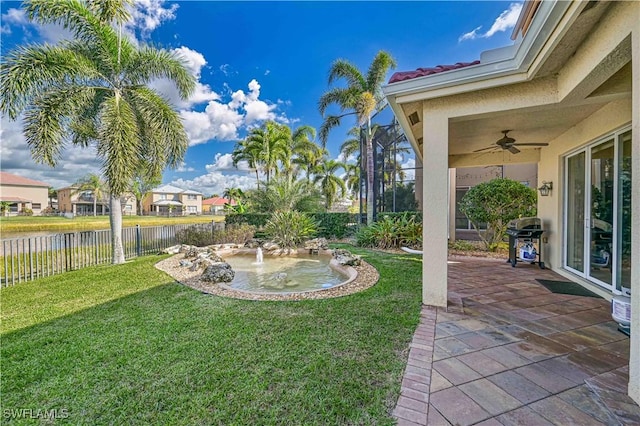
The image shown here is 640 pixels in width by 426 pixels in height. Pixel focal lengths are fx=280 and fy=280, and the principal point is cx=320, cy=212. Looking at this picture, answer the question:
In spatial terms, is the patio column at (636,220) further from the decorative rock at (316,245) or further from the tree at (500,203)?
the decorative rock at (316,245)

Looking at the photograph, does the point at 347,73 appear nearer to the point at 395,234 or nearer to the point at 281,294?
the point at 395,234

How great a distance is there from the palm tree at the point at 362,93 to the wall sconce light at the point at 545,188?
6.85 metres

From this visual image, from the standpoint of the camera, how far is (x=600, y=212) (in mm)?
4980

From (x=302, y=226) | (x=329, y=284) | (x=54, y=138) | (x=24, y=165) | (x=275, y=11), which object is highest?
(x=275, y=11)

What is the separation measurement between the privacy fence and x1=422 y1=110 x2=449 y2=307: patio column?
28.6 feet

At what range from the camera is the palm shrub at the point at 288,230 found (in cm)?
1128

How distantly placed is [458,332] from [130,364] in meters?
3.72

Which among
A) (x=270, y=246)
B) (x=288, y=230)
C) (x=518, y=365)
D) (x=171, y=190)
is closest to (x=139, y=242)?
(x=270, y=246)

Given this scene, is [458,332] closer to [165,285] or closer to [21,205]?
[165,285]

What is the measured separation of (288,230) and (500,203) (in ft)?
24.8

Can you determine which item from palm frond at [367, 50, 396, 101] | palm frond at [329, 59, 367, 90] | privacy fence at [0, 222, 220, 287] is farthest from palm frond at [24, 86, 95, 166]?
palm frond at [367, 50, 396, 101]

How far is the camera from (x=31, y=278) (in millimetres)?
6824

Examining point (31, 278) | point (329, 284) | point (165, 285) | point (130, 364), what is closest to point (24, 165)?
point (31, 278)

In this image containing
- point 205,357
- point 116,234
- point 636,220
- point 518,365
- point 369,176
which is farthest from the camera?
point 369,176
